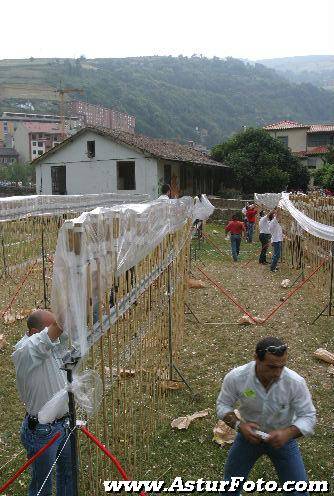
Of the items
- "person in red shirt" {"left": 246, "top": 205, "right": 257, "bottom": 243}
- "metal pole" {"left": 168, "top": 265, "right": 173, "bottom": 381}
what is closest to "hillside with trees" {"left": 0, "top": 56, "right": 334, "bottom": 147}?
"person in red shirt" {"left": 246, "top": 205, "right": 257, "bottom": 243}

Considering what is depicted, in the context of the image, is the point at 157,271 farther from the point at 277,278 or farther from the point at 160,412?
the point at 277,278

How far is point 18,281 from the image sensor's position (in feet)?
33.3

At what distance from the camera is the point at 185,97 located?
11281 centimetres

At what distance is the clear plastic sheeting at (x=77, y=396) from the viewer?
244 centimetres

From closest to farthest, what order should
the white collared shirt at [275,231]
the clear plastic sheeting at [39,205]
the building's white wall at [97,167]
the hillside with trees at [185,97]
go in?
the clear plastic sheeting at [39,205], the white collared shirt at [275,231], the building's white wall at [97,167], the hillside with trees at [185,97]

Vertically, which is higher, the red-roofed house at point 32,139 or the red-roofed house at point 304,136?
the red-roofed house at point 32,139

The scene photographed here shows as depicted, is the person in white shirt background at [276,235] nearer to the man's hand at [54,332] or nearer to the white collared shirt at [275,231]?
the white collared shirt at [275,231]

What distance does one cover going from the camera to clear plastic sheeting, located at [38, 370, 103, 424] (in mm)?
2438

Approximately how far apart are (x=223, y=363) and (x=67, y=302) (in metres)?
4.44

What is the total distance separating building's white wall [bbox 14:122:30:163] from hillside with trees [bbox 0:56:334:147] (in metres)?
28.2

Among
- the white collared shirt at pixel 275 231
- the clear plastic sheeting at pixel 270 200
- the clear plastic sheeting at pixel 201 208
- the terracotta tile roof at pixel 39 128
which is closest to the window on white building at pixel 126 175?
the clear plastic sheeting at pixel 270 200

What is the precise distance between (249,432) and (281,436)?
0.20 m

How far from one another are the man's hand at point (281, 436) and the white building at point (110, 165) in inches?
879

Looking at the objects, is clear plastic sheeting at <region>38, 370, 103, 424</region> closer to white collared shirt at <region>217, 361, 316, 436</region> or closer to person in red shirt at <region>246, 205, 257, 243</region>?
white collared shirt at <region>217, 361, 316, 436</region>
